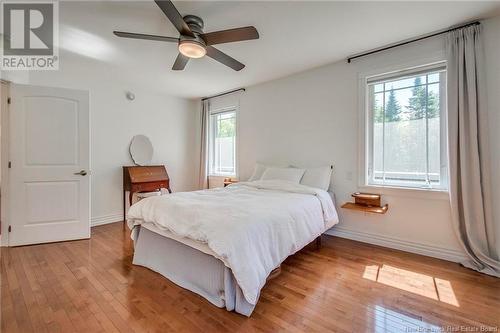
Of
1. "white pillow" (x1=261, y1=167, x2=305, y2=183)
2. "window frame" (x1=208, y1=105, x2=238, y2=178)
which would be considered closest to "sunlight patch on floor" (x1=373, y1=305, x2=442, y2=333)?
"white pillow" (x1=261, y1=167, x2=305, y2=183)

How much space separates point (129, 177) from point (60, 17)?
2.50 meters

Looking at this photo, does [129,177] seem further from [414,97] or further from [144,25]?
[414,97]

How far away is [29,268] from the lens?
2.38 metres

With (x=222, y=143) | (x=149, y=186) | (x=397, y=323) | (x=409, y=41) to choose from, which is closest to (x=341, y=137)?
(x=409, y=41)

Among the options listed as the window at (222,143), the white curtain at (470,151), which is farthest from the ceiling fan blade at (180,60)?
the white curtain at (470,151)

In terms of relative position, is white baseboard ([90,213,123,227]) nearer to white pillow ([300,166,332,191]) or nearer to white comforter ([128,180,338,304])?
white comforter ([128,180,338,304])

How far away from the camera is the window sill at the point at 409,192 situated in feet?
8.54

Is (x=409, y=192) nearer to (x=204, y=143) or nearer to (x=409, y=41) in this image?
(x=409, y=41)

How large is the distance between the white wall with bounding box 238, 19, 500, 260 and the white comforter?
2.30ft

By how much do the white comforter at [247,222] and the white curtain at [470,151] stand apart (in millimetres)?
1302

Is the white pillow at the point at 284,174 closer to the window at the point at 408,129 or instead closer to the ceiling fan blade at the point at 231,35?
the window at the point at 408,129

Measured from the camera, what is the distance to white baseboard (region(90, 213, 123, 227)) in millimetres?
3963

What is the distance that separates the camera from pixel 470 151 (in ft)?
7.69

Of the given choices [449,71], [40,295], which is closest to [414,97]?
[449,71]
